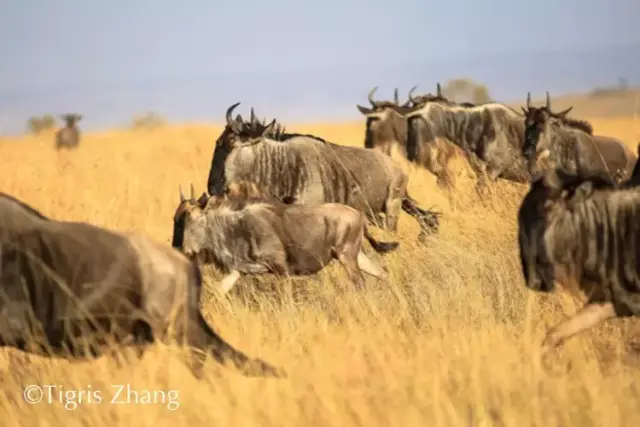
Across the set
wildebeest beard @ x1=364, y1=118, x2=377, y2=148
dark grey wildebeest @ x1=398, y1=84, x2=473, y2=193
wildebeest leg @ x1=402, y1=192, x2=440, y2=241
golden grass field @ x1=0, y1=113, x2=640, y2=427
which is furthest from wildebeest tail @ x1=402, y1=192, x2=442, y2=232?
dark grey wildebeest @ x1=398, y1=84, x2=473, y2=193

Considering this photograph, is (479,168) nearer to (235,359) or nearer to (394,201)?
(394,201)

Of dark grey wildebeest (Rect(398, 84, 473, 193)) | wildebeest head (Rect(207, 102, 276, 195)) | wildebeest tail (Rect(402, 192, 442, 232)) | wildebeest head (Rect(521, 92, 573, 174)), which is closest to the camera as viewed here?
wildebeest head (Rect(207, 102, 276, 195))

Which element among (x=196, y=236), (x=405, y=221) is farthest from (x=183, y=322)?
(x=405, y=221)

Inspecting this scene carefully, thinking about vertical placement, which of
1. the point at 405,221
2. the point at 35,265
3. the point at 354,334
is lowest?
the point at 405,221

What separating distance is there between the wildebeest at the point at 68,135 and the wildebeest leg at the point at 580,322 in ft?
43.3

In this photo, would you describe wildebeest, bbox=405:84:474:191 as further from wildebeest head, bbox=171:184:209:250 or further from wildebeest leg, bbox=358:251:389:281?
wildebeest head, bbox=171:184:209:250

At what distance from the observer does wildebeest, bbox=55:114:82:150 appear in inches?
631

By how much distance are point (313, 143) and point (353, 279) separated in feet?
6.23

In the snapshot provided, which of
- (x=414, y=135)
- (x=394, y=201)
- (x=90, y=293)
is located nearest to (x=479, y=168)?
(x=414, y=135)

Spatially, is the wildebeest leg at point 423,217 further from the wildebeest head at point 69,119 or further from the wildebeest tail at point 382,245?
the wildebeest head at point 69,119

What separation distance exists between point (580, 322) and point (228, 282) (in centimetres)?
182

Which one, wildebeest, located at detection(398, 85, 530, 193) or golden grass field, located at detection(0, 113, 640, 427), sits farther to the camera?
wildebeest, located at detection(398, 85, 530, 193)

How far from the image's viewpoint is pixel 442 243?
5.44 meters

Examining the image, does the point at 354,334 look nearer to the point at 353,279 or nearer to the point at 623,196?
the point at 623,196
